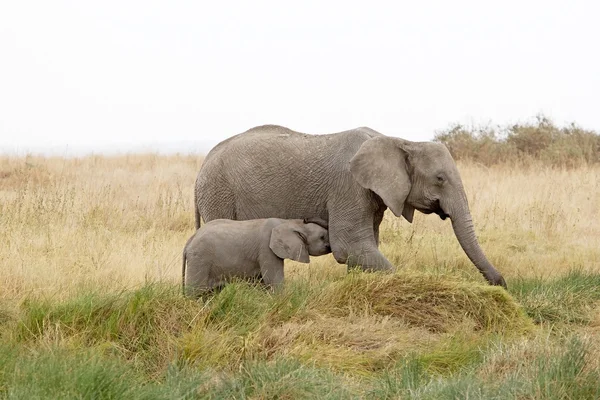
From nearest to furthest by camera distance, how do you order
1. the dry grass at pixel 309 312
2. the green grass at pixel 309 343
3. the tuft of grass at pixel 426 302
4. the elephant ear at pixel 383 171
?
the green grass at pixel 309 343
the dry grass at pixel 309 312
the tuft of grass at pixel 426 302
the elephant ear at pixel 383 171

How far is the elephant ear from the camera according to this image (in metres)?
7.52

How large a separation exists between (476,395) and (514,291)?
11.0 ft

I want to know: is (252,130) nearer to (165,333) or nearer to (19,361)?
(165,333)

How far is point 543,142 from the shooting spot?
22.8m

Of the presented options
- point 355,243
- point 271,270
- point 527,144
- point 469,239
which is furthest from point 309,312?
point 527,144

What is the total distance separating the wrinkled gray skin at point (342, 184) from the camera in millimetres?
7551

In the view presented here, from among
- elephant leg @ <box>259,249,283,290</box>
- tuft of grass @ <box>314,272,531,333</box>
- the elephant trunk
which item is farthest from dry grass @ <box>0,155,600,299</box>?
tuft of grass @ <box>314,272,531,333</box>

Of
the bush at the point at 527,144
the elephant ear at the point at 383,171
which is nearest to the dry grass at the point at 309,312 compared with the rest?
the elephant ear at the point at 383,171

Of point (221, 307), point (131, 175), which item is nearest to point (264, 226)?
point (221, 307)

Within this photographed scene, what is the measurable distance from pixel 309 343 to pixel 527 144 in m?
18.0

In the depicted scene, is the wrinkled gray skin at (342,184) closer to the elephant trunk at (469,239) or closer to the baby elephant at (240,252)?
the elephant trunk at (469,239)

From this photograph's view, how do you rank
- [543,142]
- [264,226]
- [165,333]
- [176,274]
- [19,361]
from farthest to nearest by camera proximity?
[543,142] < [176,274] < [264,226] < [165,333] < [19,361]

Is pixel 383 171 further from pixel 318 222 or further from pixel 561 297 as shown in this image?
pixel 561 297

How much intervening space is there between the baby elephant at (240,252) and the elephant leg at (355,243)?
646mm
